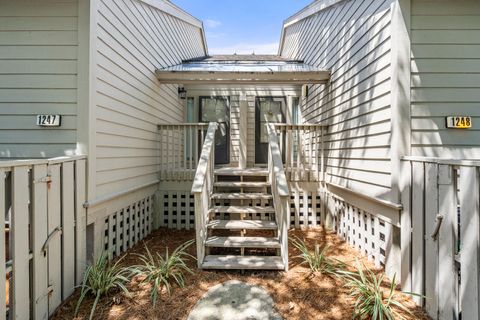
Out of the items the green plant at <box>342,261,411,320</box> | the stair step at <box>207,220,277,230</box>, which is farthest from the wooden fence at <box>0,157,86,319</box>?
the green plant at <box>342,261,411,320</box>

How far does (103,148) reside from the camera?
3.31 m

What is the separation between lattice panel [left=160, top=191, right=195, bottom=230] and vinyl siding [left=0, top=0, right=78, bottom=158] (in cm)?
247

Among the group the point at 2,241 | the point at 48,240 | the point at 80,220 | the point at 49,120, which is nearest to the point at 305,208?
the point at 80,220

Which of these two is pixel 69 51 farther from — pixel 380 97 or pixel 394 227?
pixel 394 227

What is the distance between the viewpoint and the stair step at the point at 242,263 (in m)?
3.14

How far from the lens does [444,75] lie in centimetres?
296

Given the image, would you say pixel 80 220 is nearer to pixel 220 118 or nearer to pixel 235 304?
pixel 235 304

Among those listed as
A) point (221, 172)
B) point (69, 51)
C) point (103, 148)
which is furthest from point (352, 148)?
point (69, 51)

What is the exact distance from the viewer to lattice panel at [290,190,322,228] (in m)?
5.21

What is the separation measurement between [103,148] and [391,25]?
368cm

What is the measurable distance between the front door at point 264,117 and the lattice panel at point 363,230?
2931 millimetres

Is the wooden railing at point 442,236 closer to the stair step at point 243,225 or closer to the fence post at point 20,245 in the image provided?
the stair step at point 243,225

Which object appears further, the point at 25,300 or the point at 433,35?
the point at 433,35

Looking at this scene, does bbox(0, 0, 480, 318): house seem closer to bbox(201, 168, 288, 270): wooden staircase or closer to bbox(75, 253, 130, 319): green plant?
bbox(201, 168, 288, 270): wooden staircase
